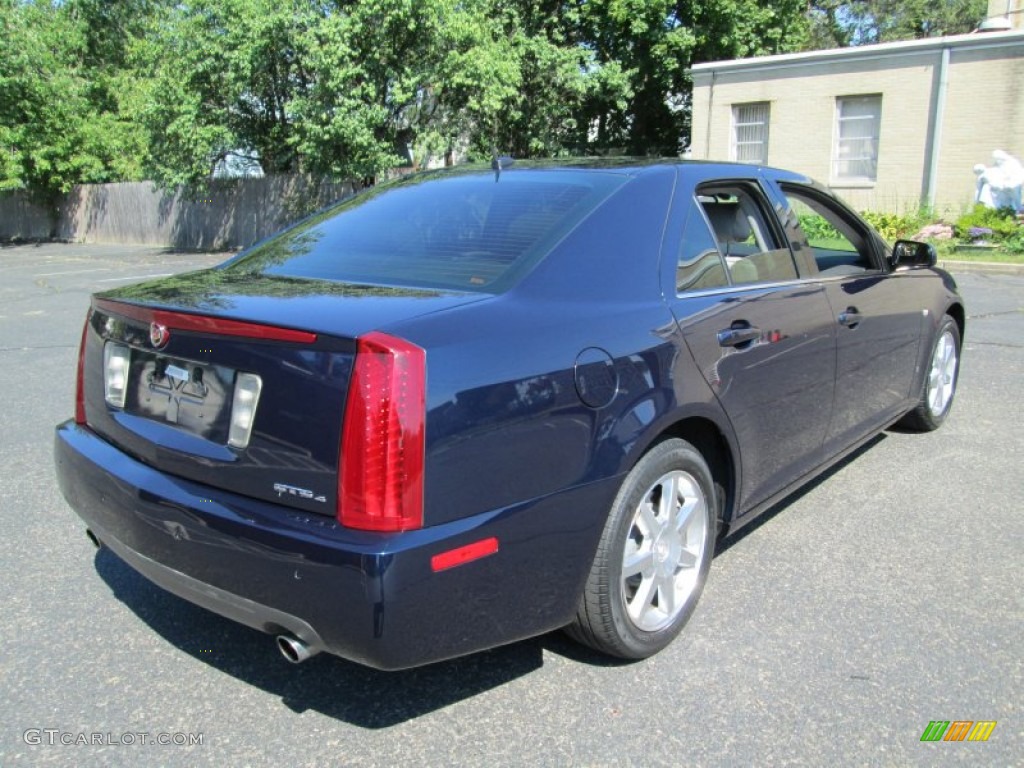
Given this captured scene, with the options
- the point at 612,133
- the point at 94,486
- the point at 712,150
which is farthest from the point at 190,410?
the point at 612,133

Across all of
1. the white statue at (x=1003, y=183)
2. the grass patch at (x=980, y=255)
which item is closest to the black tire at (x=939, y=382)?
the grass patch at (x=980, y=255)

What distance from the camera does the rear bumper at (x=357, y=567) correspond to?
2.18m

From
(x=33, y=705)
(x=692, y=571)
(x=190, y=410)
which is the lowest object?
(x=33, y=705)

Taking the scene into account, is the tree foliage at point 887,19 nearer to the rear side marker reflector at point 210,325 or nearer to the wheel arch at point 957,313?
the wheel arch at point 957,313

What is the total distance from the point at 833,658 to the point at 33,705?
2.54 m

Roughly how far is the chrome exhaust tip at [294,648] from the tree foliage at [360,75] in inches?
690

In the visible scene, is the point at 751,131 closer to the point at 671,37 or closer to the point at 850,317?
the point at 671,37

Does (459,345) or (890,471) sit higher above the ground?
(459,345)

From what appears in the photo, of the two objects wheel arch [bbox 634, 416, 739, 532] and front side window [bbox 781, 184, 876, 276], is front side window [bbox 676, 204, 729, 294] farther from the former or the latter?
front side window [bbox 781, 184, 876, 276]

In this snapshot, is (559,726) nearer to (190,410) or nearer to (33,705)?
(190,410)

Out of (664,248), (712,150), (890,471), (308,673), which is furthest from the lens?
(712,150)

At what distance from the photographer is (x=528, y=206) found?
3094mm

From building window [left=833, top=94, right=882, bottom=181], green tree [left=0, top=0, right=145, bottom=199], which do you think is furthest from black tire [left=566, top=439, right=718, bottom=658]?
green tree [left=0, top=0, right=145, bottom=199]

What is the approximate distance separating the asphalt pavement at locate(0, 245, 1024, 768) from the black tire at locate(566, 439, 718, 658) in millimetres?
141
